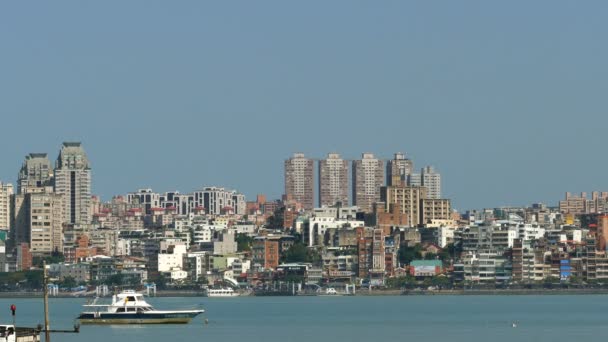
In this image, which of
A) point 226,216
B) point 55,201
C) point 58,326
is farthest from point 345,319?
point 226,216

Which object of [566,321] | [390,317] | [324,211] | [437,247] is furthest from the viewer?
[324,211]

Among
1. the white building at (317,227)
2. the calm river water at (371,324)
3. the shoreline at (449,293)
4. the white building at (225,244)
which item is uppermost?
the white building at (317,227)

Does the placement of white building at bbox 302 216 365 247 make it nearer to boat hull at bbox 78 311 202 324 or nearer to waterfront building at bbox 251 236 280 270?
waterfront building at bbox 251 236 280 270

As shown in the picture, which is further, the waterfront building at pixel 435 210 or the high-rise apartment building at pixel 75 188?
the high-rise apartment building at pixel 75 188

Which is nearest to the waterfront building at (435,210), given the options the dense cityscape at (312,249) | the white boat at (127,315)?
the dense cityscape at (312,249)

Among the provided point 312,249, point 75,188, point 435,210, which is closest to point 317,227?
point 312,249

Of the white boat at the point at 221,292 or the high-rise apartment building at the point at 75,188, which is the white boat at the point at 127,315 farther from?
the high-rise apartment building at the point at 75,188

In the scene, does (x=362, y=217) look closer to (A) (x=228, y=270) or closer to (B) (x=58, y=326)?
(A) (x=228, y=270)
